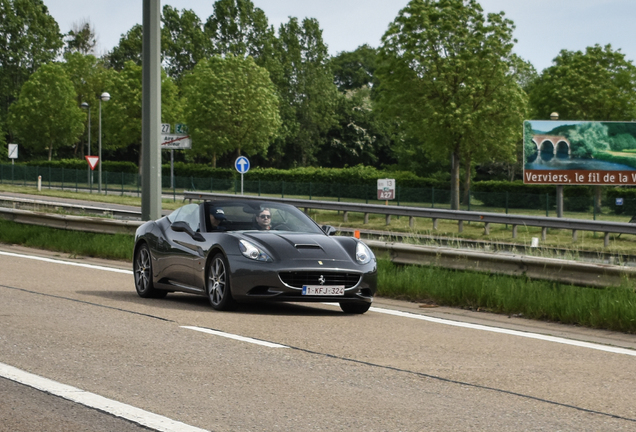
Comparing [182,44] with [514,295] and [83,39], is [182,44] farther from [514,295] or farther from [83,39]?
[514,295]

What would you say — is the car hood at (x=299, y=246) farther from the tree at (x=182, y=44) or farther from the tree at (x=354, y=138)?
the tree at (x=182, y=44)

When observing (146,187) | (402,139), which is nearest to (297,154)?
(402,139)

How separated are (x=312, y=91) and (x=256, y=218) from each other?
277 ft

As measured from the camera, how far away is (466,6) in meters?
49.7

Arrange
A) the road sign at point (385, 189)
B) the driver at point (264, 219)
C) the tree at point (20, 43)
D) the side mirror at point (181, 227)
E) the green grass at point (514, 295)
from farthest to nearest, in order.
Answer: the tree at point (20, 43), the road sign at point (385, 189), the side mirror at point (181, 227), the driver at point (264, 219), the green grass at point (514, 295)

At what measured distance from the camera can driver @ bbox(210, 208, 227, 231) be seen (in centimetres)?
1130

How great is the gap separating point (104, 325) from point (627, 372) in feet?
15.2

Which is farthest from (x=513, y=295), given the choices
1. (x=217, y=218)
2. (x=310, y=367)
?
(x=310, y=367)

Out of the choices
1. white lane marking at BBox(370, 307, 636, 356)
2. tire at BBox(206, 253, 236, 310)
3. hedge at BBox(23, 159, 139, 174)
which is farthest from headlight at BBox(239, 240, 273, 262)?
hedge at BBox(23, 159, 139, 174)

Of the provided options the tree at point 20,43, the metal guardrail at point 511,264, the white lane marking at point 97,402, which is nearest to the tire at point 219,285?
the metal guardrail at point 511,264

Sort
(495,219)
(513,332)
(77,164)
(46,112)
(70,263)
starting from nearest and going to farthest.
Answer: (513,332)
(70,263)
(495,219)
(77,164)
(46,112)

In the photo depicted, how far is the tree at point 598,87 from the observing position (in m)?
57.3

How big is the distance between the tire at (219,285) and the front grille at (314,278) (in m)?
0.64

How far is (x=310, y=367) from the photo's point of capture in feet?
23.6
